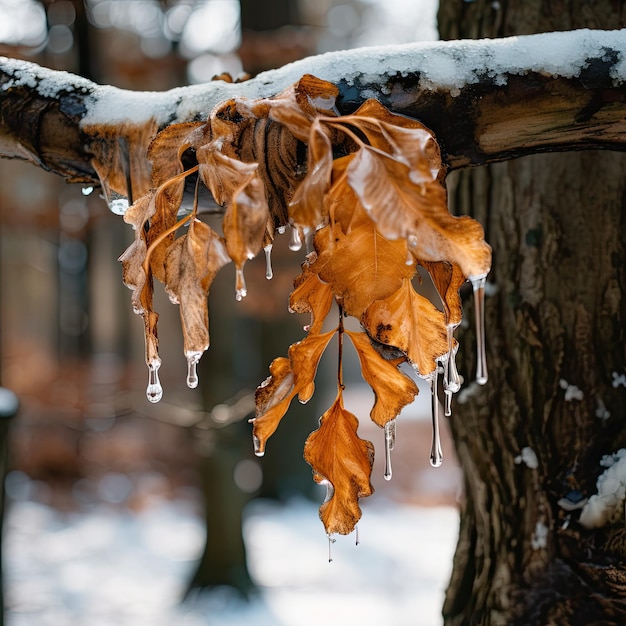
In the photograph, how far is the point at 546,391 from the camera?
133 centimetres

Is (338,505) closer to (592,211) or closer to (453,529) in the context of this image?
(592,211)

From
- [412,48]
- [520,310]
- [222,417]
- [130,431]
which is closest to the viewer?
[412,48]

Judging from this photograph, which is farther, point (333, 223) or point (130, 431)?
point (130, 431)

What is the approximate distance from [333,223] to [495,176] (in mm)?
868

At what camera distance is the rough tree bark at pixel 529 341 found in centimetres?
106

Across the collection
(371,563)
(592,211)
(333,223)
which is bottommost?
(371,563)

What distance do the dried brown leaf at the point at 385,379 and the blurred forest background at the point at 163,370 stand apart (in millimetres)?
2740

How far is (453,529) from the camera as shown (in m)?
6.07

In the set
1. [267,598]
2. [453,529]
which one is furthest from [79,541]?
[453,529]

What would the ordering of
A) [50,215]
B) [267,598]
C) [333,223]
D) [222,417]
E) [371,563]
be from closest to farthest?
[333,223], [222,417], [267,598], [371,563], [50,215]

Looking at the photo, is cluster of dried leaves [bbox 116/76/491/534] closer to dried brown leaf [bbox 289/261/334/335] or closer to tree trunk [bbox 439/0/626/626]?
dried brown leaf [bbox 289/261/334/335]

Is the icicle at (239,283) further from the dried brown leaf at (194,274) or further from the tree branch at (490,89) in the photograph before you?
the tree branch at (490,89)

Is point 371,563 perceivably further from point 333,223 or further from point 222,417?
point 333,223

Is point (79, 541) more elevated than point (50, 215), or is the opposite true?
point (50, 215)
